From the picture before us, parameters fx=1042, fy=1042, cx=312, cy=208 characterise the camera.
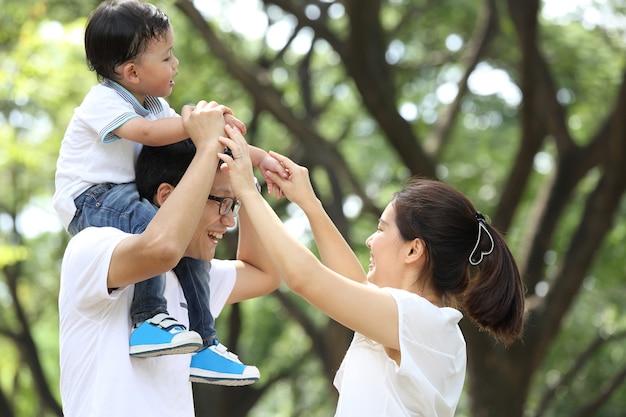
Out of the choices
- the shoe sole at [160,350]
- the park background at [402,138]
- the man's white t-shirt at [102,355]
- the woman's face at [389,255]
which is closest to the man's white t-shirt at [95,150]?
the man's white t-shirt at [102,355]

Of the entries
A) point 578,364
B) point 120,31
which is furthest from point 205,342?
point 578,364

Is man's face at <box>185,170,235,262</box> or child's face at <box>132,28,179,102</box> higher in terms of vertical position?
child's face at <box>132,28,179,102</box>

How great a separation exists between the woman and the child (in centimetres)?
30

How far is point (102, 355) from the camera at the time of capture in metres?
3.00

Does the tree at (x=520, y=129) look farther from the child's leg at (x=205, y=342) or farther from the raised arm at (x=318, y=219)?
the child's leg at (x=205, y=342)

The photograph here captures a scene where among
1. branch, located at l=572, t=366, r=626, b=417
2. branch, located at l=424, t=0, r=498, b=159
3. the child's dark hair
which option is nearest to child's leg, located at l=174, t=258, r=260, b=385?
the child's dark hair

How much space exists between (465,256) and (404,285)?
233 mm

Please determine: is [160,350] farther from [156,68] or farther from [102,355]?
[156,68]

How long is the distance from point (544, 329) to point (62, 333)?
754 cm

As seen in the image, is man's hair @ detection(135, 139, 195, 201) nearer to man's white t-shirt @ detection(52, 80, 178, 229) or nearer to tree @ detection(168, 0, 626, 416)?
man's white t-shirt @ detection(52, 80, 178, 229)

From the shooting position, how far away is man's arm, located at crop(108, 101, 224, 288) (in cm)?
288

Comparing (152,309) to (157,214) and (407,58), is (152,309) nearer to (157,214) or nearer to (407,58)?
(157,214)

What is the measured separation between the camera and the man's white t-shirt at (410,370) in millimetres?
3221

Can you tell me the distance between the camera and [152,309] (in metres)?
3.05
